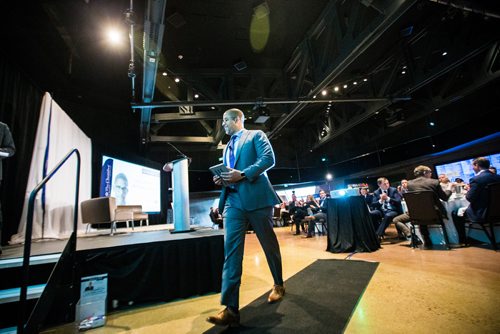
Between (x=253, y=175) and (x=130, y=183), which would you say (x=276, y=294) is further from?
(x=130, y=183)

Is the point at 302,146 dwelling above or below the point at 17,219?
above

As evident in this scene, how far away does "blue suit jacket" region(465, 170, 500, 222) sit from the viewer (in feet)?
10.9

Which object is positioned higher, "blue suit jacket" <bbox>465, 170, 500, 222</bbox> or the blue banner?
the blue banner

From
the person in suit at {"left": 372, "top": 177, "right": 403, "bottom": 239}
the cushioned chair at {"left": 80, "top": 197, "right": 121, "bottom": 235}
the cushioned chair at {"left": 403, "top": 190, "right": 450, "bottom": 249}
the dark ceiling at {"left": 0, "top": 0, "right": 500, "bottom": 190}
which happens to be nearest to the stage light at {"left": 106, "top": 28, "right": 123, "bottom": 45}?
the dark ceiling at {"left": 0, "top": 0, "right": 500, "bottom": 190}

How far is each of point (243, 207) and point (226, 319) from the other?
2.46 ft

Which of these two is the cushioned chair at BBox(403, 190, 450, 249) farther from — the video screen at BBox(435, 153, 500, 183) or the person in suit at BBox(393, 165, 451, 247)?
the video screen at BBox(435, 153, 500, 183)

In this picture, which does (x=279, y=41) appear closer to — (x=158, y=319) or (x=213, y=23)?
(x=213, y=23)

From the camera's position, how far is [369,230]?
4051mm

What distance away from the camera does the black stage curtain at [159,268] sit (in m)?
2.11

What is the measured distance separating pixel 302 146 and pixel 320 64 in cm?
745

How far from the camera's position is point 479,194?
3379 mm

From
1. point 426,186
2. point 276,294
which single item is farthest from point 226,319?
point 426,186

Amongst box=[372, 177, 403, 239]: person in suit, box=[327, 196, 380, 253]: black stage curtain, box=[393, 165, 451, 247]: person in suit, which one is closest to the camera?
box=[393, 165, 451, 247]: person in suit

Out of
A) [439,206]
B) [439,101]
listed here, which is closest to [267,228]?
[439,206]
